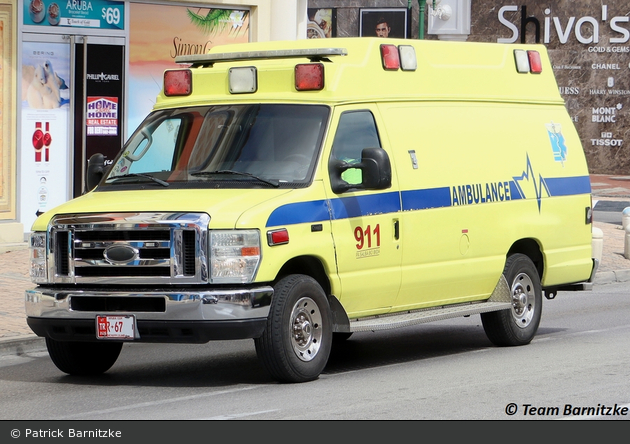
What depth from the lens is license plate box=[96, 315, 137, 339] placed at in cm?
912

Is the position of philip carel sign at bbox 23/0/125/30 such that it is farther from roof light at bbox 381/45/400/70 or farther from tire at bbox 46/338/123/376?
tire at bbox 46/338/123/376

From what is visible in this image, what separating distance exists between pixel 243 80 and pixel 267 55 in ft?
0.98

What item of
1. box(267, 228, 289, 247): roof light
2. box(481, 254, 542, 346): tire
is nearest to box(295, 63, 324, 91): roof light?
box(267, 228, 289, 247): roof light

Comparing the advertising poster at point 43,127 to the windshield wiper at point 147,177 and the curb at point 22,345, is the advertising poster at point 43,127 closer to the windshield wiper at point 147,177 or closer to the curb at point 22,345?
the curb at point 22,345

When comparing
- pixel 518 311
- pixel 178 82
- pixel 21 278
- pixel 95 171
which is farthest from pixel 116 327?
pixel 21 278

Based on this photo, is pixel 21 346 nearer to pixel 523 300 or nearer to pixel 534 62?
pixel 523 300

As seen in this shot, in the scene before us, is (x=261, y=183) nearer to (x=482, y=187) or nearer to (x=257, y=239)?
(x=257, y=239)

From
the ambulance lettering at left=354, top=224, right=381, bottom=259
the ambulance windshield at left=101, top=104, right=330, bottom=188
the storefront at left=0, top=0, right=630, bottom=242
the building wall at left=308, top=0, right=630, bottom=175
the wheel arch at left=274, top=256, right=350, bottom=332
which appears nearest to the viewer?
the wheel arch at left=274, top=256, right=350, bottom=332

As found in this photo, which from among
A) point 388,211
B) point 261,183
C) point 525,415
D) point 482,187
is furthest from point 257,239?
point 482,187

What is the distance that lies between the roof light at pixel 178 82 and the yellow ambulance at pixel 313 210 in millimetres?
16

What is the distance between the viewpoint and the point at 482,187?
1154 cm

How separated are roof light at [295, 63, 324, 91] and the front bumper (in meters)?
1.88

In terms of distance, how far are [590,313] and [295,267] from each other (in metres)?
6.32

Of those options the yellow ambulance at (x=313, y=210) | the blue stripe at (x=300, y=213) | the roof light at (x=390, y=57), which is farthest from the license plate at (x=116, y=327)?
the roof light at (x=390, y=57)
